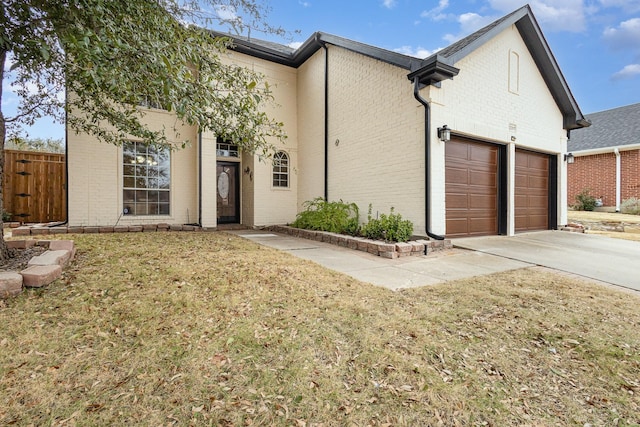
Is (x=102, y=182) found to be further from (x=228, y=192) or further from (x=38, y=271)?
(x=38, y=271)

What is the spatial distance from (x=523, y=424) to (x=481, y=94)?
7.02 metres

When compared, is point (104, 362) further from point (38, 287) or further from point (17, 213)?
point (17, 213)

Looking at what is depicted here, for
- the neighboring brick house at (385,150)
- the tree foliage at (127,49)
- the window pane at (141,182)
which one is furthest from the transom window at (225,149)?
the tree foliage at (127,49)

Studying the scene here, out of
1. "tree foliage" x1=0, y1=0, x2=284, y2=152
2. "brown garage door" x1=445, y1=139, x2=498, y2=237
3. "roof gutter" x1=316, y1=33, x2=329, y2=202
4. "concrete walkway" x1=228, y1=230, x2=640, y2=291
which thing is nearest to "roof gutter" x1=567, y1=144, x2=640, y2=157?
"concrete walkway" x1=228, y1=230, x2=640, y2=291

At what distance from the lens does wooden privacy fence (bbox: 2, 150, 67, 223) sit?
8.28 meters

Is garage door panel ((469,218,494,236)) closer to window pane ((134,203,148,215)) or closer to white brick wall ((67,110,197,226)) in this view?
white brick wall ((67,110,197,226))

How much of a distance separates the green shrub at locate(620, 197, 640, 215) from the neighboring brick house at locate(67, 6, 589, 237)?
7026 mm

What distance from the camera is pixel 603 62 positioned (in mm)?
25312

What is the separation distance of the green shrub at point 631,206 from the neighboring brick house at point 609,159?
0.54 meters

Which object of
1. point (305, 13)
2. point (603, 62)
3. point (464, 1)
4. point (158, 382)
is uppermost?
point (603, 62)

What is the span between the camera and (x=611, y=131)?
15.4 m

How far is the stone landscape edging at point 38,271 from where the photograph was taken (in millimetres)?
2653

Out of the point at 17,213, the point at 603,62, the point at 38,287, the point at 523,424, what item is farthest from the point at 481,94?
the point at 603,62

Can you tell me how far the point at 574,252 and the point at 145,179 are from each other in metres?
10.0
